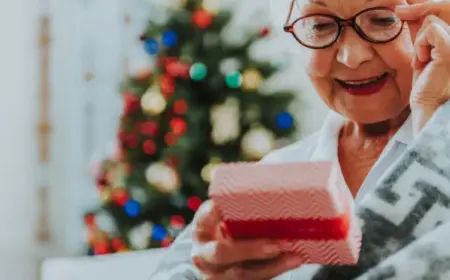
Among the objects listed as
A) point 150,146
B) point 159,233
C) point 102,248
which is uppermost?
point 150,146

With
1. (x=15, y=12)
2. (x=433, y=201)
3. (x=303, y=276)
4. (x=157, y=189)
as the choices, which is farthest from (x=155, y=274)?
(x=15, y=12)

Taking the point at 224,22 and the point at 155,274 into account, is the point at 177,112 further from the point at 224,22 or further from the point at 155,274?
the point at 155,274

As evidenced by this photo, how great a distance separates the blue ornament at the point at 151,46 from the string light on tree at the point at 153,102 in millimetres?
136

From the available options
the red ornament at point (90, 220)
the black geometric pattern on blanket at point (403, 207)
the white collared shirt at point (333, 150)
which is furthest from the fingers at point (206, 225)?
the red ornament at point (90, 220)

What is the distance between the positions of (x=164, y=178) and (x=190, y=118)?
23 cm

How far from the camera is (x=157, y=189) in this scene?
257 centimetres

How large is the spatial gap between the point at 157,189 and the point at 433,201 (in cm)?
194

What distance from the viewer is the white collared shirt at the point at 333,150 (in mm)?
971

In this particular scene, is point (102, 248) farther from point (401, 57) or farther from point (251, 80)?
point (401, 57)

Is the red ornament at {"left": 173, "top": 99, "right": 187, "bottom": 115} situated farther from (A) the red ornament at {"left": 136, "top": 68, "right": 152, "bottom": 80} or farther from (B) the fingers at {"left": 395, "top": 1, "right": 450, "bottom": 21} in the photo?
(B) the fingers at {"left": 395, "top": 1, "right": 450, "bottom": 21}

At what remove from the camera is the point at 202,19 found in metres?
2.56

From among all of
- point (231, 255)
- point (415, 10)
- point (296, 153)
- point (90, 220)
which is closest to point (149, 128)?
point (90, 220)

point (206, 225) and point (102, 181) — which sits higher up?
point (206, 225)

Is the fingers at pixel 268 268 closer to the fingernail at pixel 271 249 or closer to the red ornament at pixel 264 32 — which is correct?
the fingernail at pixel 271 249
